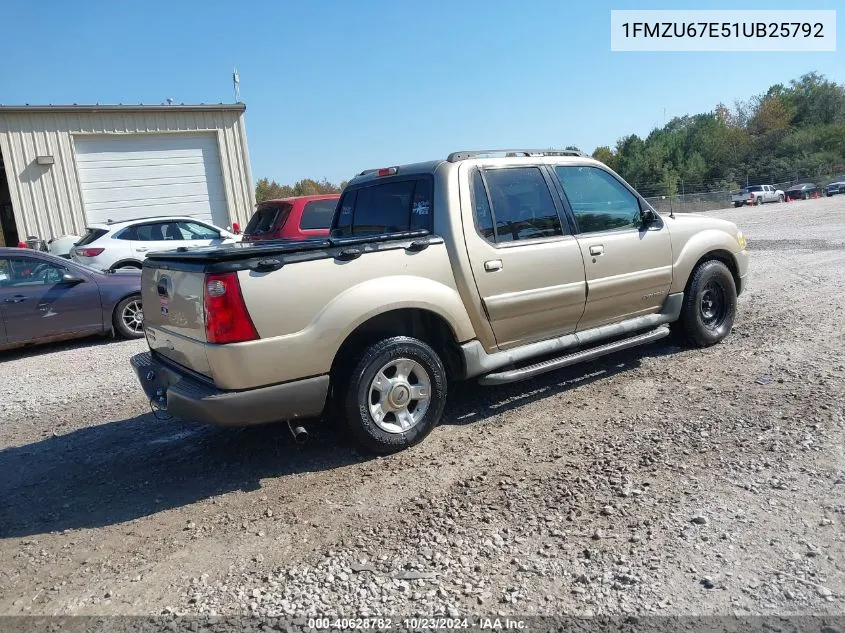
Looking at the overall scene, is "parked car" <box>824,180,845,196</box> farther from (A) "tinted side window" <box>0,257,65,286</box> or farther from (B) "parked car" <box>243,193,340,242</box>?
(A) "tinted side window" <box>0,257,65,286</box>

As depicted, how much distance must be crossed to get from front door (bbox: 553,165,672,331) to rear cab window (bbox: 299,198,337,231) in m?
5.60

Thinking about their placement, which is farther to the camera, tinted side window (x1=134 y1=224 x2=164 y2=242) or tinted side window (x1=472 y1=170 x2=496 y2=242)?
tinted side window (x1=134 y1=224 x2=164 y2=242)

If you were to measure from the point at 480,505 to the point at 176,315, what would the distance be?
7.18 feet

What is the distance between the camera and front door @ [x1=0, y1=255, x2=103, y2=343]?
8.11 m

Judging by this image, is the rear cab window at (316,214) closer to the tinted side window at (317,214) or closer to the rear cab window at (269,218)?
the tinted side window at (317,214)

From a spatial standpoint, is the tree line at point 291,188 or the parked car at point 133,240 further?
the tree line at point 291,188

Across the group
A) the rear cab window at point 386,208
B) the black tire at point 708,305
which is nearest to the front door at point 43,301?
the rear cab window at point 386,208

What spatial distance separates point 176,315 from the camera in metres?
4.22

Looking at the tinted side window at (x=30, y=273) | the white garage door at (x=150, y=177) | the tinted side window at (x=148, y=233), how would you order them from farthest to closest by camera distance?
the white garage door at (x=150, y=177) → the tinted side window at (x=148, y=233) → the tinted side window at (x=30, y=273)

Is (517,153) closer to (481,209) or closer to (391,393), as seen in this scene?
(481,209)

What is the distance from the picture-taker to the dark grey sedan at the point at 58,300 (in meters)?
8.13

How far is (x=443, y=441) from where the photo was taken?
184 inches

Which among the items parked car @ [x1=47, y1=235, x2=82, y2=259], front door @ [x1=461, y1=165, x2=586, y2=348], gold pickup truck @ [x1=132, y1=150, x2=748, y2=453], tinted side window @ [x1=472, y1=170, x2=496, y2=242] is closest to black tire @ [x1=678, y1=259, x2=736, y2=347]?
gold pickup truck @ [x1=132, y1=150, x2=748, y2=453]

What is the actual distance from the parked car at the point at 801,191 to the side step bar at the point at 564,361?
178 feet
